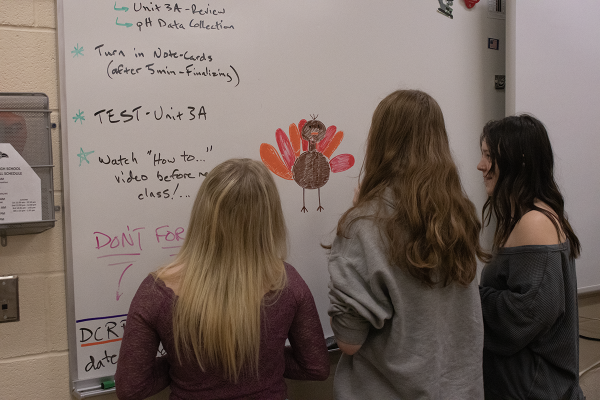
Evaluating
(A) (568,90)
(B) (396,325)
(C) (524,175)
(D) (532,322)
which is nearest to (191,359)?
(B) (396,325)

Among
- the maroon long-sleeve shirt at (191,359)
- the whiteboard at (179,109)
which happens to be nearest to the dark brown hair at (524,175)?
the whiteboard at (179,109)

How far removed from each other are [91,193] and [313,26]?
812 millimetres

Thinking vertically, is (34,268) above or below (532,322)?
above

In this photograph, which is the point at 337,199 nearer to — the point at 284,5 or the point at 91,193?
the point at 284,5

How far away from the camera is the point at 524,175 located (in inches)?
50.9

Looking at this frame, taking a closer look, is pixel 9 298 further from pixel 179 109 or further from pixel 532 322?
pixel 532 322

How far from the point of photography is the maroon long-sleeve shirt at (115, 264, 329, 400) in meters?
1.01

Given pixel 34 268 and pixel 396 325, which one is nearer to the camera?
pixel 396 325

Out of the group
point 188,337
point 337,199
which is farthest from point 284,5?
point 188,337

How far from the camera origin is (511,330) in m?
1.24

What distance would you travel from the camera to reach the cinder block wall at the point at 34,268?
1164mm

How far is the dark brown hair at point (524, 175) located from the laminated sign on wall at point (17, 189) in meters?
1.18

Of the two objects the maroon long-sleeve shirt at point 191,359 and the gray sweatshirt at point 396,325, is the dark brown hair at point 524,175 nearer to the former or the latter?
the gray sweatshirt at point 396,325

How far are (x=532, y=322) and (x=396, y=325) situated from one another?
39 centimetres
